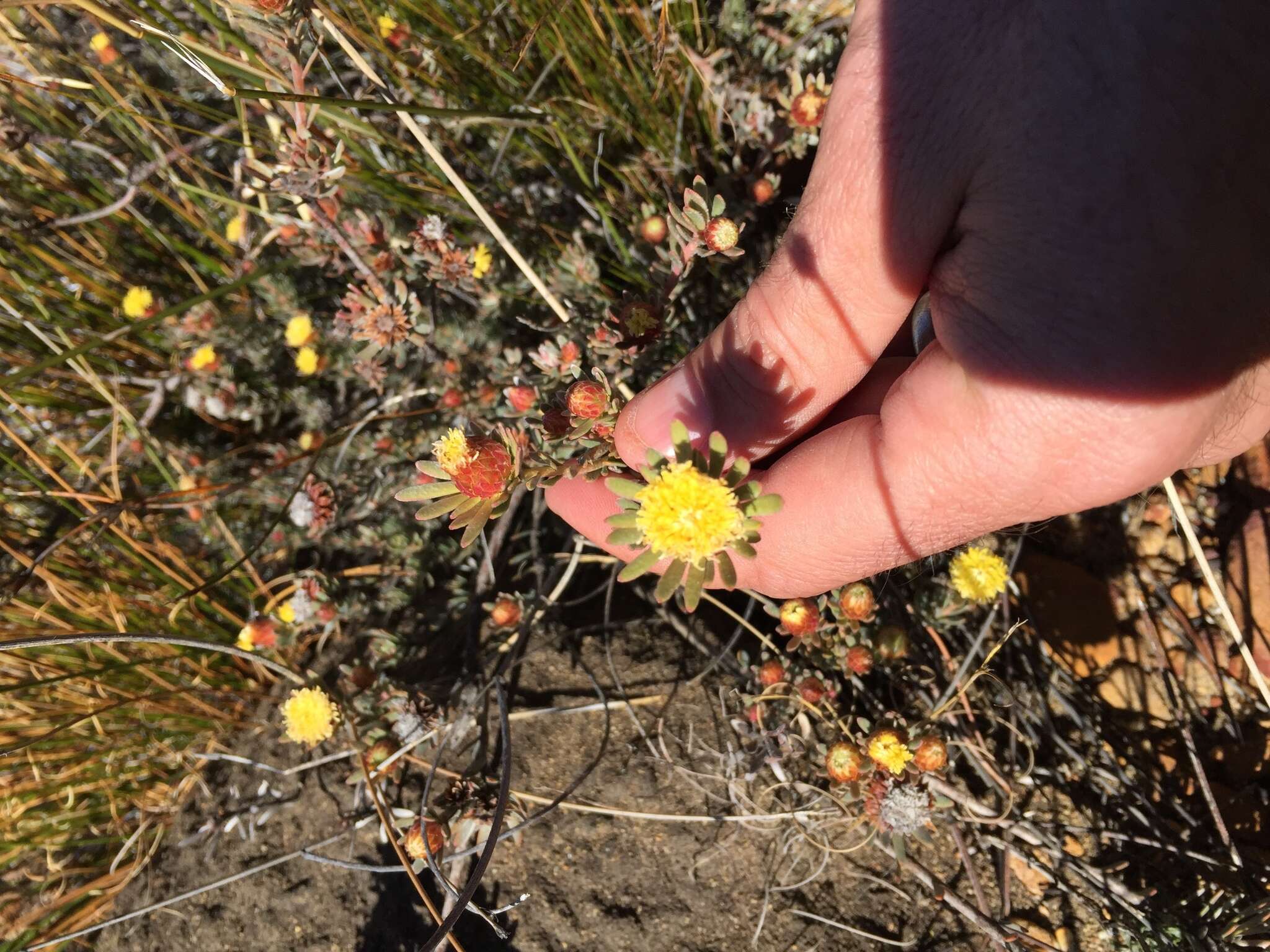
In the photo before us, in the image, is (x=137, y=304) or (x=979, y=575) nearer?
(x=979, y=575)

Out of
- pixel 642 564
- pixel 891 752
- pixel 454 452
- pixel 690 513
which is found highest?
pixel 690 513

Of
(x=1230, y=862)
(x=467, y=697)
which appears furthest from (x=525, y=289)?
(x=1230, y=862)

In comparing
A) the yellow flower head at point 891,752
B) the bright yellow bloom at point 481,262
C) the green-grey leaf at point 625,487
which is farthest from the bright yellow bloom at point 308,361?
the yellow flower head at point 891,752

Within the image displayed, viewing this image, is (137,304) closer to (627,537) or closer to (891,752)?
(627,537)

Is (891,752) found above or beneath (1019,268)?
beneath

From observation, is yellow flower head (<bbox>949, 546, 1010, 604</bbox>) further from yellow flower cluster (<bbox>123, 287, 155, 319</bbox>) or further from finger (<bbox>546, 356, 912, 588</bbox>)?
yellow flower cluster (<bbox>123, 287, 155, 319</bbox>)

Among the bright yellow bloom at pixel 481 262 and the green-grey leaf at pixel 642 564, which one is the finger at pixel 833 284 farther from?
the bright yellow bloom at pixel 481 262

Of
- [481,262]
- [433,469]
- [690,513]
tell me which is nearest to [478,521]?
[433,469]

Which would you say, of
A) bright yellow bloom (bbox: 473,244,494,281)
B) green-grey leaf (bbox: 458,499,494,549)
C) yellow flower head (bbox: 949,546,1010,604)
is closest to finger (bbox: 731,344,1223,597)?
yellow flower head (bbox: 949,546,1010,604)
